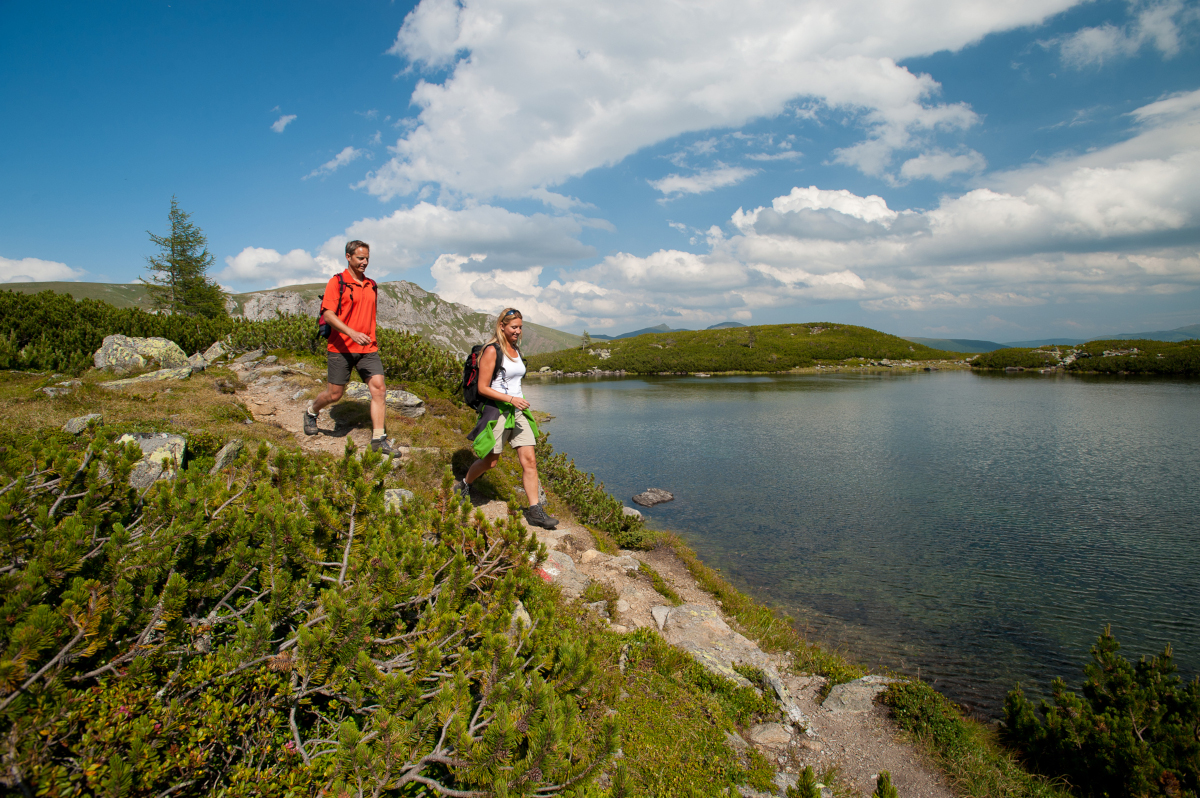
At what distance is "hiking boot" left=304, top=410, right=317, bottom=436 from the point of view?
10281 millimetres

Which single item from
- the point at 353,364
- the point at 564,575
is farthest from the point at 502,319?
the point at 564,575

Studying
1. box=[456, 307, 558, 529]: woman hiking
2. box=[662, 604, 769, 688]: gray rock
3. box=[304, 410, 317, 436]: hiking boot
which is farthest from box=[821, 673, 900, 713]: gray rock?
box=[304, 410, 317, 436]: hiking boot

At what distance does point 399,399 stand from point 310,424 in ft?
9.49

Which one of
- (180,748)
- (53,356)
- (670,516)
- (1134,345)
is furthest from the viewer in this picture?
(1134,345)

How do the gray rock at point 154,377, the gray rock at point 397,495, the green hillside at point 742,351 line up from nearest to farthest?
1. the gray rock at point 397,495
2. the gray rock at point 154,377
3. the green hillside at point 742,351

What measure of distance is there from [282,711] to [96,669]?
3.19ft

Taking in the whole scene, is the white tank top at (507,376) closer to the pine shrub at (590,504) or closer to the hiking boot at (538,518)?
the hiking boot at (538,518)

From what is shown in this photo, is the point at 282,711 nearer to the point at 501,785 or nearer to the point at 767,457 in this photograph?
the point at 501,785

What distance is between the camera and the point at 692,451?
28031 mm

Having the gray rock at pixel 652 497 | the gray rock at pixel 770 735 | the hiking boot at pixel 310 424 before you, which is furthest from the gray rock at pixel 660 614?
the gray rock at pixel 652 497

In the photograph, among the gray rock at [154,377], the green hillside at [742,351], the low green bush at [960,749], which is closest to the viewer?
the low green bush at [960,749]

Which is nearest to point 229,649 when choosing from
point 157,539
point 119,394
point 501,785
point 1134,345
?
point 157,539

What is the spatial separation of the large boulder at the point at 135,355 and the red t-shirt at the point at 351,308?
841 centimetres

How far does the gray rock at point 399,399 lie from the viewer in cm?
1260
